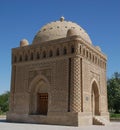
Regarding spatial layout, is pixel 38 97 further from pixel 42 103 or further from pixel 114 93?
pixel 114 93

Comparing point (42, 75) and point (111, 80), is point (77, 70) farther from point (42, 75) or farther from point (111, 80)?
point (111, 80)

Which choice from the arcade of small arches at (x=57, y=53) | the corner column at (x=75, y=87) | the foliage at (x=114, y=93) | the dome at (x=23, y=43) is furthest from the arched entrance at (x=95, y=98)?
the foliage at (x=114, y=93)

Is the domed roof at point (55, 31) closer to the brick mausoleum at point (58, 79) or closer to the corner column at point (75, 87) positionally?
the brick mausoleum at point (58, 79)

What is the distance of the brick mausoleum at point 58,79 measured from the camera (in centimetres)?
1795

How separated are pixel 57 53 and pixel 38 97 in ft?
14.1

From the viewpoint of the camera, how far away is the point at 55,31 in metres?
21.3

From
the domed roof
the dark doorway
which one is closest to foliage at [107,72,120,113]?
the domed roof

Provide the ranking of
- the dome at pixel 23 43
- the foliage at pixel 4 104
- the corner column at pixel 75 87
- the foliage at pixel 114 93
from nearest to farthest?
1. the corner column at pixel 75 87
2. the dome at pixel 23 43
3. the foliage at pixel 114 93
4. the foliage at pixel 4 104

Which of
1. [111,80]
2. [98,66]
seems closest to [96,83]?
[98,66]

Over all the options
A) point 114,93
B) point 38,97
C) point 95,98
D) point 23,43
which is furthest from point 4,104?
point 95,98

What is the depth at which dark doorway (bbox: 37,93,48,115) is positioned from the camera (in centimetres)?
2066

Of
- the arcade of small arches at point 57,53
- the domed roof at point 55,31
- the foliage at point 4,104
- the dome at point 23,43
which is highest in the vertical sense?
the domed roof at point 55,31

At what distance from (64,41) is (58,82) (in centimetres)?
327

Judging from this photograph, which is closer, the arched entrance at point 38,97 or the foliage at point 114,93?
the arched entrance at point 38,97
